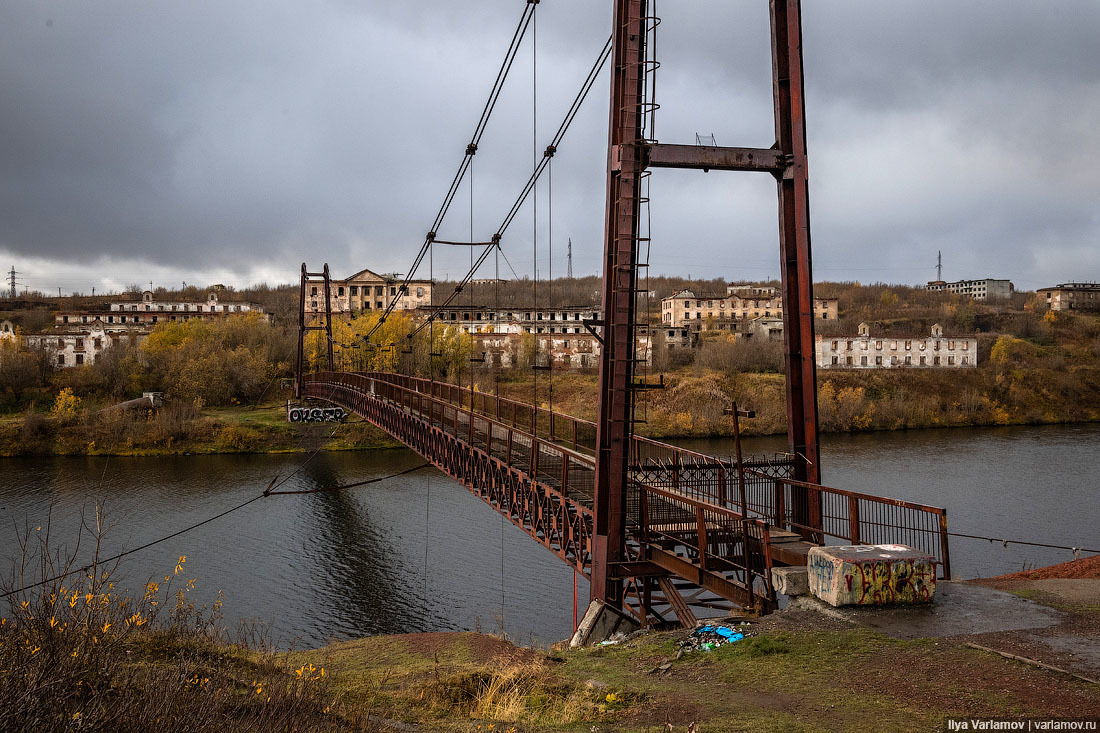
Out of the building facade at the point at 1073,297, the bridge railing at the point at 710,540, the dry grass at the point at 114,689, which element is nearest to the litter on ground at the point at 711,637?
the bridge railing at the point at 710,540

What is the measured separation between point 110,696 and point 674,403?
5289cm

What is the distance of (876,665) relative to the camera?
629 centimetres

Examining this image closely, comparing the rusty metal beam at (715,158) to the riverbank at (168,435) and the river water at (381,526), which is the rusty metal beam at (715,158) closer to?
the river water at (381,526)

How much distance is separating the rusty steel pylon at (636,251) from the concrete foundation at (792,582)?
7.60 feet

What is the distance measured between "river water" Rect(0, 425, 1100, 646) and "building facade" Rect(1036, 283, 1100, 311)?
86.2 meters

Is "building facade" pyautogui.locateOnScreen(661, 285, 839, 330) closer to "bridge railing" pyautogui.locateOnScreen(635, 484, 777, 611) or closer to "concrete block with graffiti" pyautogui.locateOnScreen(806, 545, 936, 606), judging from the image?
"bridge railing" pyautogui.locateOnScreen(635, 484, 777, 611)

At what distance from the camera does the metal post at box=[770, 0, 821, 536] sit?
11.7 m

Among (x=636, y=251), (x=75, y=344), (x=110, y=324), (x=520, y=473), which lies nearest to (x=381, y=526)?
(x=520, y=473)

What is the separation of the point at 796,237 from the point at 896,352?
6715cm

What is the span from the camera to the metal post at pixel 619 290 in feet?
35.3

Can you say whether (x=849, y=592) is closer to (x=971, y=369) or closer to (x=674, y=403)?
(x=674, y=403)

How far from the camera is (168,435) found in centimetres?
4609

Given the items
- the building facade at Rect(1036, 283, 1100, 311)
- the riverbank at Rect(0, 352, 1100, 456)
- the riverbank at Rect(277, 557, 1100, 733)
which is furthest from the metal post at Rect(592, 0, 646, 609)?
the building facade at Rect(1036, 283, 1100, 311)

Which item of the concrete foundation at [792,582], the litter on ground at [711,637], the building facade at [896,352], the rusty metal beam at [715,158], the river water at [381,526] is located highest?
the rusty metal beam at [715,158]
